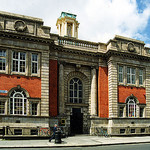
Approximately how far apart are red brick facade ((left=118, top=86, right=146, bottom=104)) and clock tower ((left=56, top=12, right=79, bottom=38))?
1724cm

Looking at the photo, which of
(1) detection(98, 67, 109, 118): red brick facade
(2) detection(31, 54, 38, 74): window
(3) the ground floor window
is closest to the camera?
(3) the ground floor window

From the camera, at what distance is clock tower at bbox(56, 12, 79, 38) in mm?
40000

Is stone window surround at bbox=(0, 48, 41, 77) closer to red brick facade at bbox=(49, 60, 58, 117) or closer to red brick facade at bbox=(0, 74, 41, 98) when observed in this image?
red brick facade at bbox=(0, 74, 41, 98)

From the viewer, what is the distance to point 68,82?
25.6m

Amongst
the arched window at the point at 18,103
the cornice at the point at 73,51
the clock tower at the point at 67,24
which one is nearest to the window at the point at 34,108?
the arched window at the point at 18,103

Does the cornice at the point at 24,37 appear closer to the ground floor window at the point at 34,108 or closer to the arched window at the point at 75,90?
the arched window at the point at 75,90

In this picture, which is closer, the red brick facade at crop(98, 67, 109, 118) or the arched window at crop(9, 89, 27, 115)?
the arched window at crop(9, 89, 27, 115)

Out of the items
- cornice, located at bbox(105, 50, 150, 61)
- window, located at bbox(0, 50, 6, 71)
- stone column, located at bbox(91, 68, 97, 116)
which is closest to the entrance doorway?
stone column, located at bbox(91, 68, 97, 116)

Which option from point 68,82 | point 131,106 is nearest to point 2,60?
point 68,82

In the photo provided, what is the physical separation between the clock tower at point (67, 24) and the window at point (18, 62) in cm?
1885

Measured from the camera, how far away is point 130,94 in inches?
1045

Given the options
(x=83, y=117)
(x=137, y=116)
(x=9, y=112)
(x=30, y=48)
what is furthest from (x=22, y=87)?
(x=137, y=116)

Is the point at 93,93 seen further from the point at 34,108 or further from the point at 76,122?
the point at 34,108

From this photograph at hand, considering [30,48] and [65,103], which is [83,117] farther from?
[30,48]
